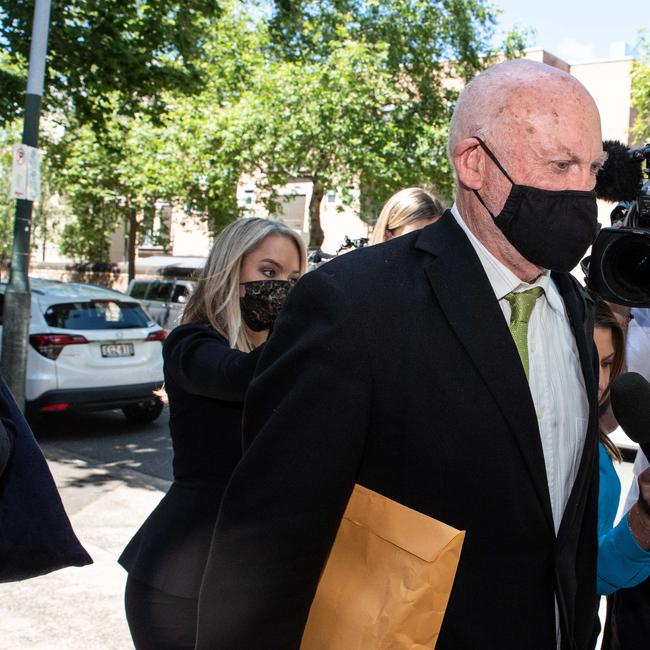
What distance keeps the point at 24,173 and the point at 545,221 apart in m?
7.50

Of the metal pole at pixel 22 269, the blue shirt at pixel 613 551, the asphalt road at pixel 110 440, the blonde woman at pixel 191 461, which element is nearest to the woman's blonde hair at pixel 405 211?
the blonde woman at pixel 191 461

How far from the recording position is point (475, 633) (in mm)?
1444

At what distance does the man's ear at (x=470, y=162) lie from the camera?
162 cm

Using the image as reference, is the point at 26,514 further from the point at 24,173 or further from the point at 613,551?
the point at 24,173

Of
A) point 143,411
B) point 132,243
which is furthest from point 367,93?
point 143,411

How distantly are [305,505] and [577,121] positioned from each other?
0.87 m

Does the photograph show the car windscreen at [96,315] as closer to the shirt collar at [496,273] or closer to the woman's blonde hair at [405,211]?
the woman's blonde hair at [405,211]

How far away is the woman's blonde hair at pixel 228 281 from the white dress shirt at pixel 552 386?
102 cm

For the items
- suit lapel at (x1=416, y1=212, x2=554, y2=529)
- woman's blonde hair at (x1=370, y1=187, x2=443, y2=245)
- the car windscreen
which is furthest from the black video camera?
the car windscreen

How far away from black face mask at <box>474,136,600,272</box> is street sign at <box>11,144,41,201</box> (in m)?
7.34

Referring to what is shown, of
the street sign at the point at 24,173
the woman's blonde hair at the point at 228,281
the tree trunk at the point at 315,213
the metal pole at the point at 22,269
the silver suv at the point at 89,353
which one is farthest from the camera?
the tree trunk at the point at 315,213

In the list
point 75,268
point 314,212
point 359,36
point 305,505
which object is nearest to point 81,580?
point 305,505

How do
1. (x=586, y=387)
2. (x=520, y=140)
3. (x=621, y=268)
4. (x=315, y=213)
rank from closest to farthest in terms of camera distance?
1. (x=520, y=140)
2. (x=586, y=387)
3. (x=621, y=268)
4. (x=315, y=213)

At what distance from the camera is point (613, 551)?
1891 mm
